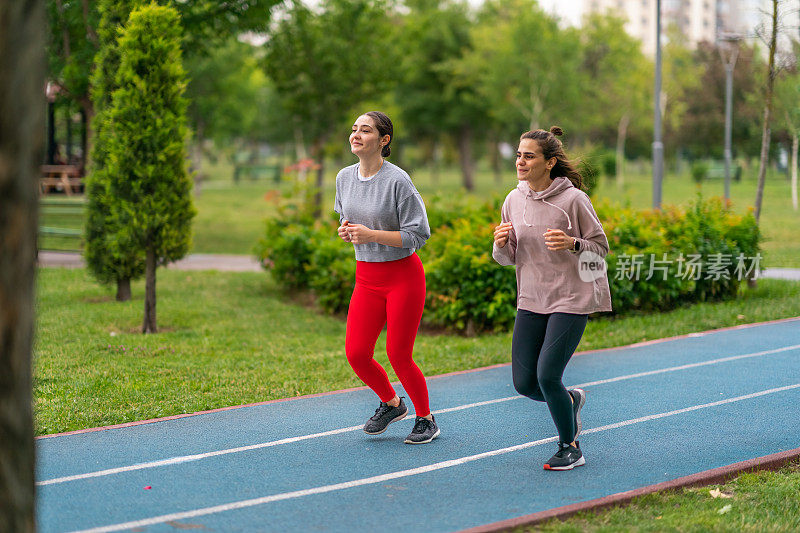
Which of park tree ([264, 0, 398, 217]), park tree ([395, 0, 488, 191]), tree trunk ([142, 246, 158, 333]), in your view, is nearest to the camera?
tree trunk ([142, 246, 158, 333])

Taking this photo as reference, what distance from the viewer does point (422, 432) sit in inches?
232

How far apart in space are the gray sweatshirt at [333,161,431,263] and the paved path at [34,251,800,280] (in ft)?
32.3

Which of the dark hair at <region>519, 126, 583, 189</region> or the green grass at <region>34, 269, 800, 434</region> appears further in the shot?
the green grass at <region>34, 269, 800, 434</region>

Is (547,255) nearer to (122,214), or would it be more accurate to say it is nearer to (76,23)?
(122,214)

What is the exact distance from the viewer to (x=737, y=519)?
4535mm

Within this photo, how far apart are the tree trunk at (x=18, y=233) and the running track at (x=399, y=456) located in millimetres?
1416

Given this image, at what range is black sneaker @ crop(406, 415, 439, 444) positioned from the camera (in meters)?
5.88

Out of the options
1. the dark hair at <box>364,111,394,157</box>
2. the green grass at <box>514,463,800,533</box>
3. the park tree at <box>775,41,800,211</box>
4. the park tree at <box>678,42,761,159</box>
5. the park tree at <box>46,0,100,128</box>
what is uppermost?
the park tree at <box>678,42,761,159</box>

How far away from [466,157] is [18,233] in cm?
4711

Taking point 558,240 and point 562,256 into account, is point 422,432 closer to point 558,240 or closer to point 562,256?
point 562,256

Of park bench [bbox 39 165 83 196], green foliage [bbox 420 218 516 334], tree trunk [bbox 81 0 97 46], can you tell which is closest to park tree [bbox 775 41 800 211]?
green foliage [bbox 420 218 516 334]

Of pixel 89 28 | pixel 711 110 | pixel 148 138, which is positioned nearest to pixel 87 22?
pixel 89 28

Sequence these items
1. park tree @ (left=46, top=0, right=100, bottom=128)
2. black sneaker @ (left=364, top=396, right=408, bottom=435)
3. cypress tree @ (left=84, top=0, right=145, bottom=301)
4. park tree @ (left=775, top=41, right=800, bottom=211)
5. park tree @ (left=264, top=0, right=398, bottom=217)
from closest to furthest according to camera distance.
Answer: black sneaker @ (left=364, top=396, right=408, bottom=435) → cypress tree @ (left=84, top=0, right=145, bottom=301) → park tree @ (left=46, top=0, right=100, bottom=128) → park tree @ (left=775, top=41, right=800, bottom=211) → park tree @ (left=264, top=0, right=398, bottom=217)

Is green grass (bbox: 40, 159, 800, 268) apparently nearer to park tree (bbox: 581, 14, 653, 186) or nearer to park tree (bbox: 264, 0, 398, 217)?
park tree (bbox: 264, 0, 398, 217)
